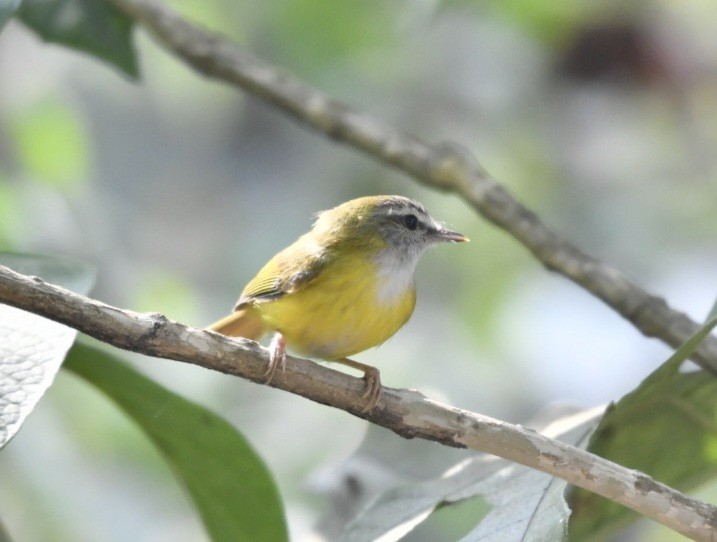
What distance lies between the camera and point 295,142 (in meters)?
5.29

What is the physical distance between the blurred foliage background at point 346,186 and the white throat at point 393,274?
1487 millimetres

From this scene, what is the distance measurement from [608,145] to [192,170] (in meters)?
2.18

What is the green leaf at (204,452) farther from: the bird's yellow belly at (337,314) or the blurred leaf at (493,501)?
the bird's yellow belly at (337,314)

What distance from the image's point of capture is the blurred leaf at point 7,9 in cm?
201

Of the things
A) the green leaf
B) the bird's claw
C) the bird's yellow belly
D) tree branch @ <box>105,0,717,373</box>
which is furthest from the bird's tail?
the bird's claw

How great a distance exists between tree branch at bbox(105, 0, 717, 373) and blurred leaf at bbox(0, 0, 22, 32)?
55 centimetres

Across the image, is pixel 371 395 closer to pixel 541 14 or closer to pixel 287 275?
pixel 287 275

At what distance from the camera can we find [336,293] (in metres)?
Result: 2.43

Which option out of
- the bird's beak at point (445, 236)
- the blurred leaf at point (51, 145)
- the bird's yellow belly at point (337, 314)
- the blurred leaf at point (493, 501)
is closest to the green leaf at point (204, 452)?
the blurred leaf at point (493, 501)

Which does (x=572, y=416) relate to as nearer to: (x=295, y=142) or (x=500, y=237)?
(x=500, y=237)

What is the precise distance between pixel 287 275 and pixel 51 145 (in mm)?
2276

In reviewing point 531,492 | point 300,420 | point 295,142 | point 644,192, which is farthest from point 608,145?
point 531,492

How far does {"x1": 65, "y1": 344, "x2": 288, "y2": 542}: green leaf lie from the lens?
78.6 inches

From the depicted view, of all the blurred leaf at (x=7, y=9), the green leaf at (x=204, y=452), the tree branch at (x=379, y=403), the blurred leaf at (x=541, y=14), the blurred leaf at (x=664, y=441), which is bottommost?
the green leaf at (x=204, y=452)
